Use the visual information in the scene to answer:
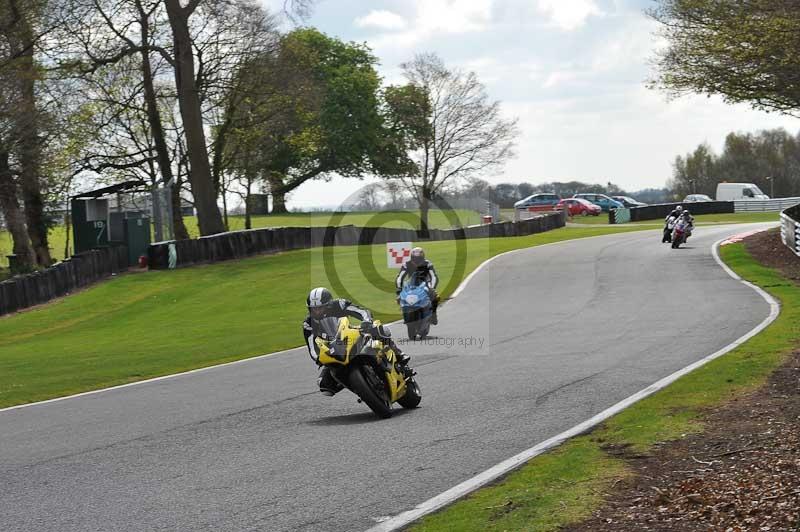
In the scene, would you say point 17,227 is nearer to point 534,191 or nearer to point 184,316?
point 184,316

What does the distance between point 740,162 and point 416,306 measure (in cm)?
10179

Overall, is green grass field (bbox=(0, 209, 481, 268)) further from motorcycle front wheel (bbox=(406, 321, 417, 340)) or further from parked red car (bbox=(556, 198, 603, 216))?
motorcycle front wheel (bbox=(406, 321, 417, 340))

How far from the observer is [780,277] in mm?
27453

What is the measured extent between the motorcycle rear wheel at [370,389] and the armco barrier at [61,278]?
64.1 ft

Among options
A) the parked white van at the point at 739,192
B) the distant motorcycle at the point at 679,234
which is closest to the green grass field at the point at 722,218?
the parked white van at the point at 739,192

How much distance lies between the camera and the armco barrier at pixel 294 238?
39500 mm

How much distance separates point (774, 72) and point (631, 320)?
16969mm

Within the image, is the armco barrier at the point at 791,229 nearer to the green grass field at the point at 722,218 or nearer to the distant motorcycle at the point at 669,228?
the distant motorcycle at the point at 669,228

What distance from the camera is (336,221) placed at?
62844 millimetres

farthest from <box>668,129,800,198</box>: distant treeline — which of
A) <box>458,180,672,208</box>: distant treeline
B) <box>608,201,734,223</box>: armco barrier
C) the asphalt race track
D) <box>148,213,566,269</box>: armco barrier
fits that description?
the asphalt race track

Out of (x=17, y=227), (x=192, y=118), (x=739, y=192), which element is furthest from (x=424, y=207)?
(x=17, y=227)

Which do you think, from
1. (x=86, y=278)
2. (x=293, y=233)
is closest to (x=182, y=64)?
(x=293, y=233)

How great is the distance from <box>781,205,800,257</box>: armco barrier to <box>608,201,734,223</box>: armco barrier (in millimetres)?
27610

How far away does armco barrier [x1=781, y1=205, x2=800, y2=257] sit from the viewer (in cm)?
3195
